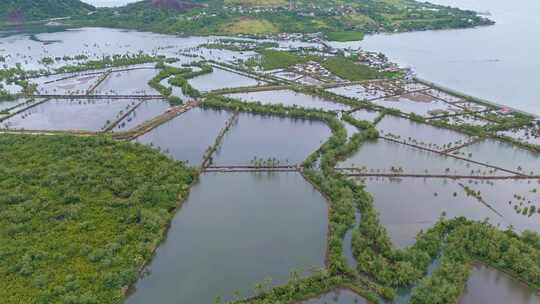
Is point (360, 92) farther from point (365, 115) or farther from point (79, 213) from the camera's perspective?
point (79, 213)

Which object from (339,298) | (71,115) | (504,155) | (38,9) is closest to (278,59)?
(71,115)

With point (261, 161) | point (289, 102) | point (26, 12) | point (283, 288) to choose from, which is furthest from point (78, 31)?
point (283, 288)

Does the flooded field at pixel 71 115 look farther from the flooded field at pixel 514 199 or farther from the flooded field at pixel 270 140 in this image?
the flooded field at pixel 514 199

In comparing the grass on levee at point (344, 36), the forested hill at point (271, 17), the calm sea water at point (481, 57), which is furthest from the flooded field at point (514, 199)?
the forested hill at point (271, 17)

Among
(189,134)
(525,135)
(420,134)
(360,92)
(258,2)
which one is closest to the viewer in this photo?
(525,135)

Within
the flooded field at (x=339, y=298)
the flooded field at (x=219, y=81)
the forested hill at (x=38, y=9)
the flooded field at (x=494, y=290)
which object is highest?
the forested hill at (x=38, y=9)

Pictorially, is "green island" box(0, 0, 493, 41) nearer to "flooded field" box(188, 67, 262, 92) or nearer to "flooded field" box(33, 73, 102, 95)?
"flooded field" box(188, 67, 262, 92)
